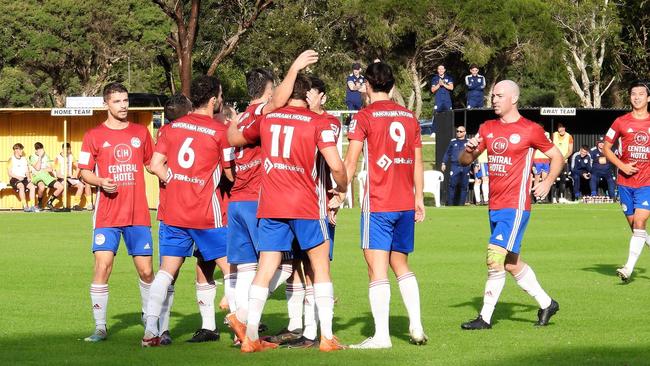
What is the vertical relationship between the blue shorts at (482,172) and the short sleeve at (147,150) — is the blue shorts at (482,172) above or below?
above

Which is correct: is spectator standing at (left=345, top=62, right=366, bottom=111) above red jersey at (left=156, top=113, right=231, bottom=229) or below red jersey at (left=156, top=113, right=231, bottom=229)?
above

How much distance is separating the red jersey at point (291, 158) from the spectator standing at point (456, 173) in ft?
79.1

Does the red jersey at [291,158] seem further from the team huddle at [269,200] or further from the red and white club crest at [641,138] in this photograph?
the red and white club crest at [641,138]

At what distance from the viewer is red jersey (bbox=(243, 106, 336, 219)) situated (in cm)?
989

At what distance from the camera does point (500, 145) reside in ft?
38.8

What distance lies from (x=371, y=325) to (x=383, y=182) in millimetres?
2268

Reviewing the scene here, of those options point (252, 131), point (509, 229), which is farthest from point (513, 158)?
point (252, 131)

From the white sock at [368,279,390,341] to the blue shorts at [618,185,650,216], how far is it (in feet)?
21.2

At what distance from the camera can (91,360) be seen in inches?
389

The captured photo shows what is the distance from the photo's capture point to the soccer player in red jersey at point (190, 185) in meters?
10.6

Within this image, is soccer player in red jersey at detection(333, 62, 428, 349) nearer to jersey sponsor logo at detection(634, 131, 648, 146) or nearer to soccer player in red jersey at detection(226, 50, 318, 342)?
soccer player in red jersey at detection(226, 50, 318, 342)

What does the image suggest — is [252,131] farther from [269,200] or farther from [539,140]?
[539,140]

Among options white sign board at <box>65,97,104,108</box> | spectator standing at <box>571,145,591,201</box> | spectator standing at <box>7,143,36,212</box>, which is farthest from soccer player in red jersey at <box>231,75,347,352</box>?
spectator standing at <box>571,145,591,201</box>

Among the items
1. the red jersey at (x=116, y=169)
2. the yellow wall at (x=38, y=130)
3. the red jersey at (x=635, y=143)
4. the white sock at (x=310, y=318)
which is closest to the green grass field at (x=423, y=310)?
the white sock at (x=310, y=318)
